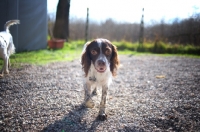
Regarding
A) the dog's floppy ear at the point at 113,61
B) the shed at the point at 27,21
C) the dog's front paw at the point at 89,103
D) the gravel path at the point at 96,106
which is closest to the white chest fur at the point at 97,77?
the dog's floppy ear at the point at 113,61

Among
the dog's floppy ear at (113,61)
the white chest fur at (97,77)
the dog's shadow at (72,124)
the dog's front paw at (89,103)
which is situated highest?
the dog's floppy ear at (113,61)

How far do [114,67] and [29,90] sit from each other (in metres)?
1.72

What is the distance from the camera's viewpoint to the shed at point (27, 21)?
7512 mm

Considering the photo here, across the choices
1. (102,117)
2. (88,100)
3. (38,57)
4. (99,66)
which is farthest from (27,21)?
(102,117)

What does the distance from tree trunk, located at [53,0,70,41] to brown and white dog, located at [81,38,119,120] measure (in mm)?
9458

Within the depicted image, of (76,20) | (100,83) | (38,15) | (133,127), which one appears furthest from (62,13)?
(133,127)

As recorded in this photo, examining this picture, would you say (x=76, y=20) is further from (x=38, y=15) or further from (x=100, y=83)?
(x=100, y=83)

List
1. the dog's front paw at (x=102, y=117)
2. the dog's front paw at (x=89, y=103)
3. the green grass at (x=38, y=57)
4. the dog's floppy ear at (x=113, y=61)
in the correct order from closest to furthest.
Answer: the dog's front paw at (x=102, y=117) < the dog's front paw at (x=89, y=103) < the dog's floppy ear at (x=113, y=61) < the green grass at (x=38, y=57)

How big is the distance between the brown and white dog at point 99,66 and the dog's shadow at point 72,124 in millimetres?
232

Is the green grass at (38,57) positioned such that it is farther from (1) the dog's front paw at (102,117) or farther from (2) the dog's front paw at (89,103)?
(1) the dog's front paw at (102,117)

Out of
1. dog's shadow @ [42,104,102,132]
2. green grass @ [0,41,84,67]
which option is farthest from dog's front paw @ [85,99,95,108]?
green grass @ [0,41,84,67]

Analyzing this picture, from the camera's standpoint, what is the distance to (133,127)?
262 centimetres

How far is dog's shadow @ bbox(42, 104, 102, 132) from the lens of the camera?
2.48 meters

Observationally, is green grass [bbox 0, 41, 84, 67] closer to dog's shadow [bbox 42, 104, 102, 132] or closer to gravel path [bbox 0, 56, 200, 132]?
gravel path [bbox 0, 56, 200, 132]
